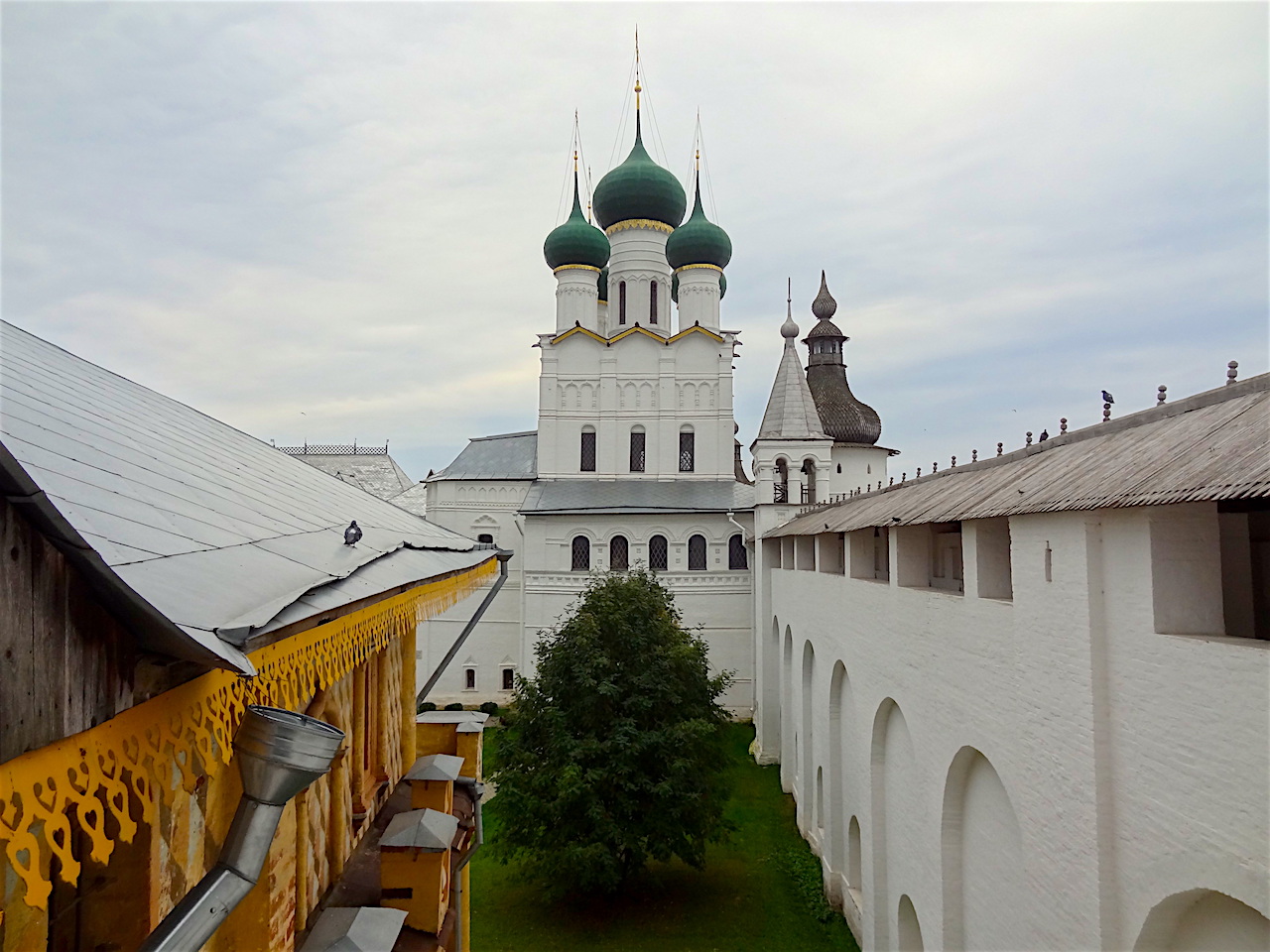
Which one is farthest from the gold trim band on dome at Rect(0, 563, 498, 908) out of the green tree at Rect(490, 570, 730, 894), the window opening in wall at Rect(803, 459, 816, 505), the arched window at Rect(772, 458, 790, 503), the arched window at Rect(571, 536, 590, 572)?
the arched window at Rect(571, 536, 590, 572)

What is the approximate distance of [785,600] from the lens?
17.4 meters

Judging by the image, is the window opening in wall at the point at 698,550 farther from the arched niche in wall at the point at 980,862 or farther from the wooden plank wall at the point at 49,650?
the wooden plank wall at the point at 49,650

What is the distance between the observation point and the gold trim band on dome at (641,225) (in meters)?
27.2

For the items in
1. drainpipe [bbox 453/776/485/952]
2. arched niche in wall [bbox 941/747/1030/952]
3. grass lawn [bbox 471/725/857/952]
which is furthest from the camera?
grass lawn [bbox 471/725/857/952]

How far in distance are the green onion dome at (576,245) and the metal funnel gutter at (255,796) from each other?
26168mm

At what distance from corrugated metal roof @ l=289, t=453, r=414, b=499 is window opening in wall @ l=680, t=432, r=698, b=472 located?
47.5 feet

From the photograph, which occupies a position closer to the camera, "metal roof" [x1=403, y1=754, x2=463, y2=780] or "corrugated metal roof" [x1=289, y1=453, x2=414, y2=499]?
"metal roof" [x1=403, y1=754, x2=463, y2=780]

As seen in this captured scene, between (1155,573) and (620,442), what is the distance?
21198 mm

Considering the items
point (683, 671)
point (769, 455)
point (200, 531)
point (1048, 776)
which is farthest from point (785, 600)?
point (200, 531)

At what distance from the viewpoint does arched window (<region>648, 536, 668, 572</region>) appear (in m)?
23.5

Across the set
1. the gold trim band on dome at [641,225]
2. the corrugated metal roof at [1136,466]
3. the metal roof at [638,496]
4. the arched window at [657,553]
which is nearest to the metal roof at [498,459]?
the metal roof at [638,496]

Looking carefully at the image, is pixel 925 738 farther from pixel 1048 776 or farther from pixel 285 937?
pixel 285 937

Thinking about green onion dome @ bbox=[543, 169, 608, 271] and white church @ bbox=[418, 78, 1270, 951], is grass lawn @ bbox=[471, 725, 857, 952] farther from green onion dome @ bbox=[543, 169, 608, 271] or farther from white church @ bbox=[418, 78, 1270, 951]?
green onion dome @ bbox=[543, 169, 608, 271]

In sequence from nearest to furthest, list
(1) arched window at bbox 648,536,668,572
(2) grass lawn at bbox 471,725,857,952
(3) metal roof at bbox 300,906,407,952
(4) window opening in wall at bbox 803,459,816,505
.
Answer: (3) metal roof at bbox 300,906,407,952
(2) grass lawn at bbox 471,725,857,952
(4) window opening in wall at bbox 803,459,816,505
(1) arched window at bbox 648,536,668,572
